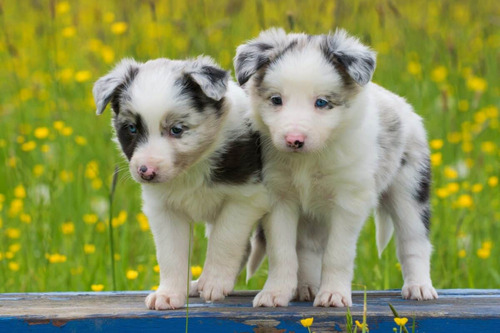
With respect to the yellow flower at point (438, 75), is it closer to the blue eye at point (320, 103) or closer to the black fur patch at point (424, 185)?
the black fur patch at point (424, 185)

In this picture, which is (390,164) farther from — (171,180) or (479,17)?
(479,17)

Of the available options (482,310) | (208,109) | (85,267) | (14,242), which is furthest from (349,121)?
(14,242)

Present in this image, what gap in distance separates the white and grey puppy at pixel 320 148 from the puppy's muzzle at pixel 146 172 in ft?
1.64

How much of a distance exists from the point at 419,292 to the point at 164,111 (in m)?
1.41

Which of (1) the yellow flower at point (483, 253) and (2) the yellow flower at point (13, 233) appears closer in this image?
(1) the yellow flower at point (483, 253)

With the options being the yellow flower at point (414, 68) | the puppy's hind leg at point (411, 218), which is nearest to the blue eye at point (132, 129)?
the puppy's hind leg at point (411, 218)

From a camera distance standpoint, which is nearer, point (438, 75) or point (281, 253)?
point (281, 253)

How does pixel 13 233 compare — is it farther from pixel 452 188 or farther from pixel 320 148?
pixel 452 188

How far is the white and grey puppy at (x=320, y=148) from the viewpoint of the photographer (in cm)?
390

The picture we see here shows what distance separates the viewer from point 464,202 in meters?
5.48

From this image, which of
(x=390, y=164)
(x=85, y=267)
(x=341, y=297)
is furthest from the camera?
(x=85, y=267)

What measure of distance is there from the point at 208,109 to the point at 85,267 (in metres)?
1.56

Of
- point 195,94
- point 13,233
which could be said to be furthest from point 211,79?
point 13,233

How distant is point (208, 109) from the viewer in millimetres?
4070
